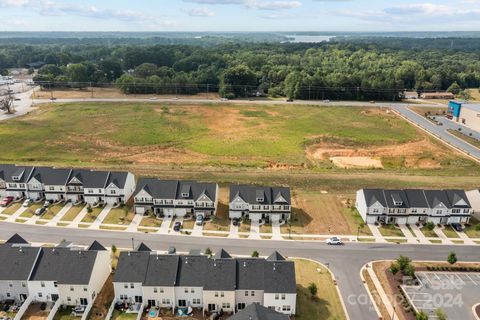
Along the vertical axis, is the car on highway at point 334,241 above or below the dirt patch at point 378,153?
below

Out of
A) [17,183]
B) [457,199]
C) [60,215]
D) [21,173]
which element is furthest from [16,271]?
[457,199]

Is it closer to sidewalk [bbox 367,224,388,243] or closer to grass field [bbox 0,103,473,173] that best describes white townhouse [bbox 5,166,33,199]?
grass field [bbox 0,103,473,173]

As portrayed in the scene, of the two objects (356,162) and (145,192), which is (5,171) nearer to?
(145,192)

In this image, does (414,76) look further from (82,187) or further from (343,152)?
(82,187)

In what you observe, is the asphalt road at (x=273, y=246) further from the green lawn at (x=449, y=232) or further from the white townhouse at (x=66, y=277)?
the white townhouse at (x=66, y=277)

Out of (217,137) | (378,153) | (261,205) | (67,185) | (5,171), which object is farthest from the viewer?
(217,137)

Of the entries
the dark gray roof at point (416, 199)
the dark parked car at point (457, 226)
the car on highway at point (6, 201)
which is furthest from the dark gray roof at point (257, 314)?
the car on highway at point (6, 201)

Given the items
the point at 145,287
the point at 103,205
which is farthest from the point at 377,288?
the point at 103,205
